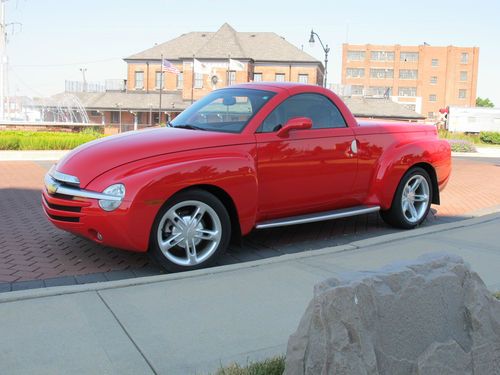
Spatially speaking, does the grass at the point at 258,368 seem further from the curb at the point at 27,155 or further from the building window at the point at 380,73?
the building window at the point at 380,73

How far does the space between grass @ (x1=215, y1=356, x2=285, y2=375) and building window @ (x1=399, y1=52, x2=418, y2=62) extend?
366 ft

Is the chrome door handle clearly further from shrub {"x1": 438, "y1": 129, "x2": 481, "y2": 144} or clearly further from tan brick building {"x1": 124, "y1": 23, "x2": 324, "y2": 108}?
tan brick building {"x1": 124, "y1": 23, "x2": 324, "y2": 108}

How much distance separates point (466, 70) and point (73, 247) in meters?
110

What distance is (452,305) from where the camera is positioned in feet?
9.03

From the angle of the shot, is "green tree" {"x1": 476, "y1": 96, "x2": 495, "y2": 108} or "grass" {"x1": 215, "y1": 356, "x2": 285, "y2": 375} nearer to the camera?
"grass" {"x1": 215, "y1": 356, "x2": 285, "y2": 375}

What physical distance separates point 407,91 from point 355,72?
10.5 meters

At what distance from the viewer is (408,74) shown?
354 feet

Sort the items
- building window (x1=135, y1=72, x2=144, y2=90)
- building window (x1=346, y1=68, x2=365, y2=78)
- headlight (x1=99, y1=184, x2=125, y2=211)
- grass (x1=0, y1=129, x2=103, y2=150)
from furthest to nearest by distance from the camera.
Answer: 1. building window (x1=346, y1=68, x2=365, y2=78)
2. building window (x1=135, y1=72, x2=144, y2=90)
3. grass (x1=0, y1=129, x2=103, y2=150)
4. headlight (x1=99, y1=184, x2=125, y2=211)

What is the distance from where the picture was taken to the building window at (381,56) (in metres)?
109

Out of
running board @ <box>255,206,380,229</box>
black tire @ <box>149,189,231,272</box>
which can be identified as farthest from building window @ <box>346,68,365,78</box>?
black tire @ <box>149,189,231,272</box>

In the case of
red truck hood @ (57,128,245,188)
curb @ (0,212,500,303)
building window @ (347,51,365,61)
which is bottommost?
curb @ (0,212,500,303)

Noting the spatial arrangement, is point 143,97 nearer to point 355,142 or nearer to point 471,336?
point 355,142

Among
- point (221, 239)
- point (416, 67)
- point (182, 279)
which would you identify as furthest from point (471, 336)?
point (416, 67)

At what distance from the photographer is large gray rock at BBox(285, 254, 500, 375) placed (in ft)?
7.88
